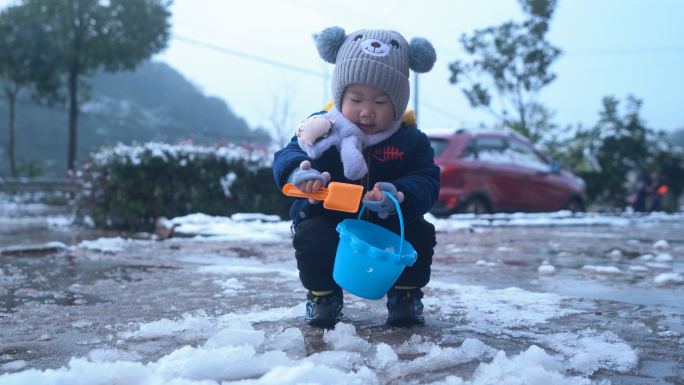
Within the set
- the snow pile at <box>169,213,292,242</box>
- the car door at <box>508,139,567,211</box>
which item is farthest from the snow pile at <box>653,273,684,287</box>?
the car door at <box>508,139,567,211</box>

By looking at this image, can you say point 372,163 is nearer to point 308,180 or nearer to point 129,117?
point 308,180

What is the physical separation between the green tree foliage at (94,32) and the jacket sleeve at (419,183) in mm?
20195

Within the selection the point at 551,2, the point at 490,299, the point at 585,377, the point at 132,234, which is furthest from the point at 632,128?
the point at 585,377

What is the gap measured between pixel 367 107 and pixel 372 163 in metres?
0.22

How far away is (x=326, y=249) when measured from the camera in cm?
217

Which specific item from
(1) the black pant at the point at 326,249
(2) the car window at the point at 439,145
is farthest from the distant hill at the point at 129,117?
(1) the black pant at the point at 326,249

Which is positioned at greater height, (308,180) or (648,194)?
(648,194)

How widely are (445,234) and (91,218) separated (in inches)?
185

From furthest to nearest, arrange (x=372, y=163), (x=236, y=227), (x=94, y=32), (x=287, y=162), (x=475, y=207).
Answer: (x=94, y=32) < (x=475, y=207) < (x=236, y=227) < (x=372, y=163) < (x=287, y=162)

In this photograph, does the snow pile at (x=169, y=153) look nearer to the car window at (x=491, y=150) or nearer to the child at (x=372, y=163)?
the car window at (x=491, y=150)

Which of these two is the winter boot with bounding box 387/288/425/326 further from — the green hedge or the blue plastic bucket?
the green hedge

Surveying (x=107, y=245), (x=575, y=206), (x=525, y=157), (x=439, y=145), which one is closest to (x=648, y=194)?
(x=575, y=206)

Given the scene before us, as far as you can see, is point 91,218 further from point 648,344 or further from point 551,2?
point 551,2

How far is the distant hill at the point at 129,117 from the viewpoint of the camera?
46.8 meters
